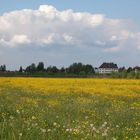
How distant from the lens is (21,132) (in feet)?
27.9

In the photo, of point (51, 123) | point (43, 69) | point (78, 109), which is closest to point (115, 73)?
point (43, 69)

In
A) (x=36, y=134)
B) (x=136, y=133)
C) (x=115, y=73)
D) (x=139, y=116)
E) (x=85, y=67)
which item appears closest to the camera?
(x=36, y=134)

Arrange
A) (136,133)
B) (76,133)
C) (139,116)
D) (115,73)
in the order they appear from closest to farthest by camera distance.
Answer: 1. (76,133)
2. (136,133)
3. (139,116)
4. (115,73)

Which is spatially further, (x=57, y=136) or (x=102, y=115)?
(x=102, y=115)

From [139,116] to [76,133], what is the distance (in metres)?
5.57

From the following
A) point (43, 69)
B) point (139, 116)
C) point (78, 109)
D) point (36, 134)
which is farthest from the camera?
point (43, 69)

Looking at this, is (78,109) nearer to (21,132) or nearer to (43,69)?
(21,132)

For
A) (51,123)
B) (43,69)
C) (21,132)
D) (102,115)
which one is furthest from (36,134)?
(43,69)

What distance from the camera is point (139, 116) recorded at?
47.0 ft

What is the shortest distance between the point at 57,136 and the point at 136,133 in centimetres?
249

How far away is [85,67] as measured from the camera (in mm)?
94500

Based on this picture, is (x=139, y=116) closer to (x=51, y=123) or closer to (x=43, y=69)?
(x=51, y=123)

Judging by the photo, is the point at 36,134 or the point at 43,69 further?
the point at 43,69

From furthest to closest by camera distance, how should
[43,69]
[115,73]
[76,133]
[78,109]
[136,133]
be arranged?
[43,69], [115,73], [78,109], [136,133], [76,133]
